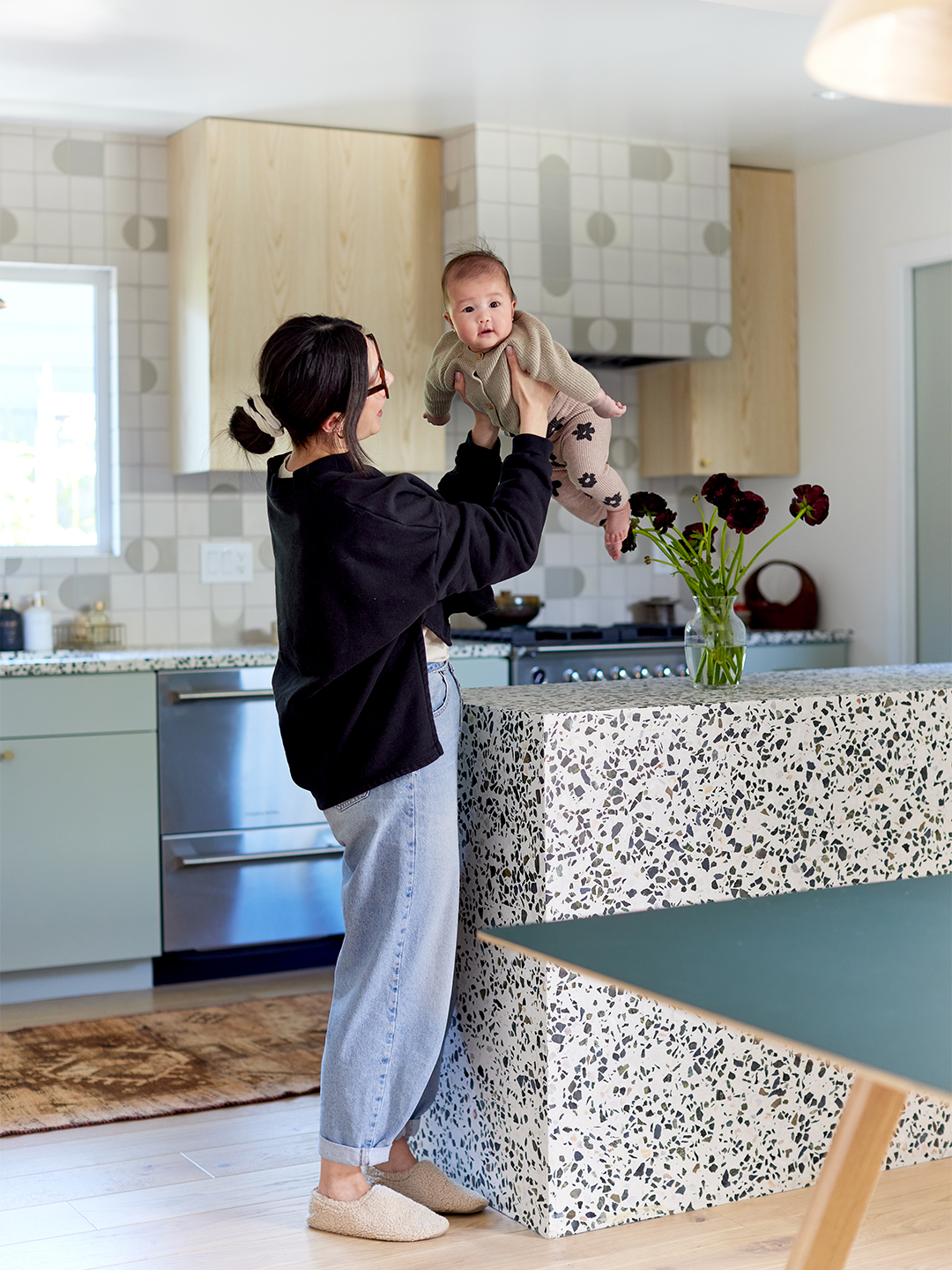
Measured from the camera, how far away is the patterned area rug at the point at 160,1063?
298 centimetres

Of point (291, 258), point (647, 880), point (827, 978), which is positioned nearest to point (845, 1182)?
point (827, 978)

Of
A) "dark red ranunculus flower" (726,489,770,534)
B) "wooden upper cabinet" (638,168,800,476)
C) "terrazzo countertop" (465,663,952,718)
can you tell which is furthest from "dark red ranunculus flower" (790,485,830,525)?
"wooden upper cabinet" (638,168,800,476)

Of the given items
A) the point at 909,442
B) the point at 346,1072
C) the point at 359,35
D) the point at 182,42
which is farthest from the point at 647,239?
the point at 346,1072

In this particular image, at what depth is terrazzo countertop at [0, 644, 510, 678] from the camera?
3773mm

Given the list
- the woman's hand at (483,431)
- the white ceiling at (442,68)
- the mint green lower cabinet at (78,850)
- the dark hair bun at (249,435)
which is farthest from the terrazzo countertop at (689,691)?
the white ceiling at (442,68)

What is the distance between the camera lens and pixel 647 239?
4590 millimetres

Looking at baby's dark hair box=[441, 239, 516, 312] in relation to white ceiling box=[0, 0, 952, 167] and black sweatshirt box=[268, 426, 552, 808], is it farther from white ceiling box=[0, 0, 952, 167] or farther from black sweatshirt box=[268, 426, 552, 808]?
white ceiling box=[0, 0, 952, 167]

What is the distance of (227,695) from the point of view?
154 inches

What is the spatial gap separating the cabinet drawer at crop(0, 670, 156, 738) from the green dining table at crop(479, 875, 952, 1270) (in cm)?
252

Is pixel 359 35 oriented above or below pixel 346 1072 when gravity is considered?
above

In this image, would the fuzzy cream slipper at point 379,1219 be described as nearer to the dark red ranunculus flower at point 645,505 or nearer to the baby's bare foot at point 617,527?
the baby's bare foot at point 617,527

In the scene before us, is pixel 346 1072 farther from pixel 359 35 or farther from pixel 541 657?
pixel 359 35

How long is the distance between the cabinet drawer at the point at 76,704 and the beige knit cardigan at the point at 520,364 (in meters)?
1.75

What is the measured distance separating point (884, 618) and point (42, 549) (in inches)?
101
